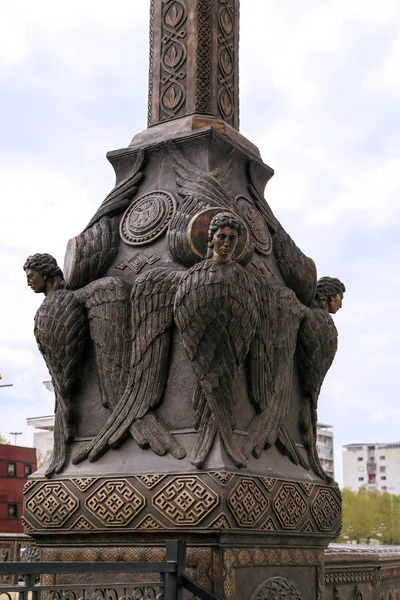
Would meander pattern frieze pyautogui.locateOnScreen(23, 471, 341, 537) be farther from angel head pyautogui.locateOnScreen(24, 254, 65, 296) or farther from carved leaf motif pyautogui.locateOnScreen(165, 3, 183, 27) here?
carved leaf motif pyautogui.locateOnScreen(165, 3, 183, 27)

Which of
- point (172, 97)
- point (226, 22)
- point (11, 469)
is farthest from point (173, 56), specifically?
point (11, 469)

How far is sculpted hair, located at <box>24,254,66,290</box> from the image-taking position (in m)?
4.85

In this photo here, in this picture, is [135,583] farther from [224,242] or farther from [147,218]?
[147,218]

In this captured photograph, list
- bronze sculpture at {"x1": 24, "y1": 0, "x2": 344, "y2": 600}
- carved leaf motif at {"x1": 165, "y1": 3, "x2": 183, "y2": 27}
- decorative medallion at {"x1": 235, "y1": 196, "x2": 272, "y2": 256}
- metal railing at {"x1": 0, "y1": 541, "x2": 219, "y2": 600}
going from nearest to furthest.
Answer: metal railing at {"x1": 0, "y1": 541, "x2": 219, "y2": 600} → bronze sculpture at {"x1": 24, "y1": 0, "x2": 344, "y2": 600} → decorative medallion at {"x1": 235, "y1": 196, "x2": 272, "y2": 256} → carved leaf motif at {"x1": 165, "y1": 3, "x2": 183, "y2": 27}

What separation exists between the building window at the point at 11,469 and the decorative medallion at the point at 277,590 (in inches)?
502

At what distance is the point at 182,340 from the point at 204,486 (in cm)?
76

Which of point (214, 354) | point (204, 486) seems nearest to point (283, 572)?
point (204, 486)

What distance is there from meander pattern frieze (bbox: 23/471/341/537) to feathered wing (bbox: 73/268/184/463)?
9.4 inches

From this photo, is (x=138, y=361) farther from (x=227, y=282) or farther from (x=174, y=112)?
(x=174, y=112)

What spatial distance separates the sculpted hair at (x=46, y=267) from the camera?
4.85 m

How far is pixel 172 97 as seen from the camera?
520 centimetres

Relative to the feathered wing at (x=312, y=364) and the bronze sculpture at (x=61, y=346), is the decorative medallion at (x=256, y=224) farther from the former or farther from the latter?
the bronze sculpture at (x=61, y=346)

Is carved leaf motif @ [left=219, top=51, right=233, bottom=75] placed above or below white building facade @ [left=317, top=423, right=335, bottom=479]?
below

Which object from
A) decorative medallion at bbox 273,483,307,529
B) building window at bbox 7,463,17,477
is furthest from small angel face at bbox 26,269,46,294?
building window at bbox 7,463,17,477
